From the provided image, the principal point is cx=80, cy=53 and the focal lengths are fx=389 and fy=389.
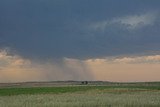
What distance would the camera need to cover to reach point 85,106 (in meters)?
34.1

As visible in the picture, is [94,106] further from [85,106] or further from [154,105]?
[154,105]

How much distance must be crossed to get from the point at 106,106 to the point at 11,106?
8438 mm

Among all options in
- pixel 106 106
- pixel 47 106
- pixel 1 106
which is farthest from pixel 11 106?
pixel 106 106

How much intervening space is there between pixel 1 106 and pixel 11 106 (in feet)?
2.89

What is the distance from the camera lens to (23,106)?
3375cm

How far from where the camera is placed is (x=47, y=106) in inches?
1340

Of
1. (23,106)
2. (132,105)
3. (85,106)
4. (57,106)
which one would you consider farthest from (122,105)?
(23,106)

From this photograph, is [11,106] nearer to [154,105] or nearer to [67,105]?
[67,105]

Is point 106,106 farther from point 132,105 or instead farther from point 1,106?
point 1,106

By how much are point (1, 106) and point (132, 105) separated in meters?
11.6

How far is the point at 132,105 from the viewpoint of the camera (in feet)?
113

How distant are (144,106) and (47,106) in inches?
334

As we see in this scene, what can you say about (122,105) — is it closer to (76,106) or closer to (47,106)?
(76,106)

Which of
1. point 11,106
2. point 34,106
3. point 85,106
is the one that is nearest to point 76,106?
point 85,106
